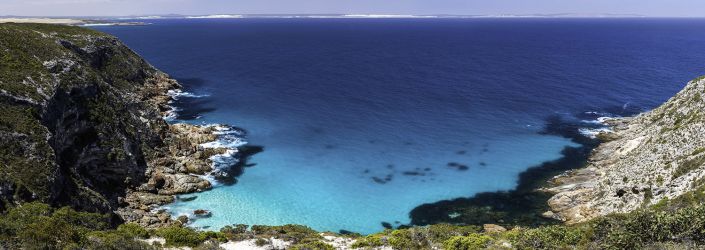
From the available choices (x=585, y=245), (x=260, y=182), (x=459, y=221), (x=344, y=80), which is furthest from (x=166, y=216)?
(x=344, y=80)

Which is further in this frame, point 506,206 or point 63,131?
point 506,206

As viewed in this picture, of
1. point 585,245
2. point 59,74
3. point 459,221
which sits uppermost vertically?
point 59,74

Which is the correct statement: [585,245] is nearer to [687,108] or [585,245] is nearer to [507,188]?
[507,188]

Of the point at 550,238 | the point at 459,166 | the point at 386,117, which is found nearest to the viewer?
the point at 550,238

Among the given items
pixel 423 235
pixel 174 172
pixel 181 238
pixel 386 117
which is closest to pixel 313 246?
pixel 423 235

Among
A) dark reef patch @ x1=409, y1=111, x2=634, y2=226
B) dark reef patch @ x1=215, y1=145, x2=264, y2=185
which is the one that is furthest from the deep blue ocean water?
dark reef patch @ x1=409, y1=111, x2=634, y2=226

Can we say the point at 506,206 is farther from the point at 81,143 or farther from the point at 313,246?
the point at 81,143
